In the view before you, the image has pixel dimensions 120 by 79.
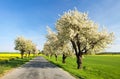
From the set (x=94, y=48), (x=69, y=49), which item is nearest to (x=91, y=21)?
(x=94, y=48)

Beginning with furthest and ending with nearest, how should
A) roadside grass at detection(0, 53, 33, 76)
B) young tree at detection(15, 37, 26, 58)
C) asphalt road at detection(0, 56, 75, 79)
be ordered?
young tree at detection(15, 37, 26, 58)
roadside grass at detection(0, 53, 33, 76)
asphalt road at detection(0, 56, 75, 79)

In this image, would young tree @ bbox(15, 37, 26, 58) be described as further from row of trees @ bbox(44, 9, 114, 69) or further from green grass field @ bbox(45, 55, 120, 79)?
row of trees @ bbox(44, 9, 114, 69)

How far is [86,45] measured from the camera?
4275 centimetres

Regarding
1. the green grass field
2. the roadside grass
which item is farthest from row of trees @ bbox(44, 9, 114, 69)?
the roadside grass

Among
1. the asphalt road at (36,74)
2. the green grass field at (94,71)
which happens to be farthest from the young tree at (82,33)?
the asphalt road at (36,74)

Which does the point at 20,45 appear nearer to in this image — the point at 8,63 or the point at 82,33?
the point at 8,63

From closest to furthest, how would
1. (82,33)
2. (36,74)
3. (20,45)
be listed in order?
(36,74)
(82,33)
(20,45)

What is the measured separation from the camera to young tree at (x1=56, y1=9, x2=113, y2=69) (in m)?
42.0

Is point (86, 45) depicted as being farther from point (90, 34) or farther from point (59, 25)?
point (59, 25)

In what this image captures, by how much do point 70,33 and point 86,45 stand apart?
13.7ft

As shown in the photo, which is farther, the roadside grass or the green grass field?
the roadside grass

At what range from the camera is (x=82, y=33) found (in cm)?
4309

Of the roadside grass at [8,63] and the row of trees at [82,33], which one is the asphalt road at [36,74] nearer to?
the roadside grass at [8,63]

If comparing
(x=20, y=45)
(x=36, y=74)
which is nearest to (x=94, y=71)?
(x=36, y=74)
